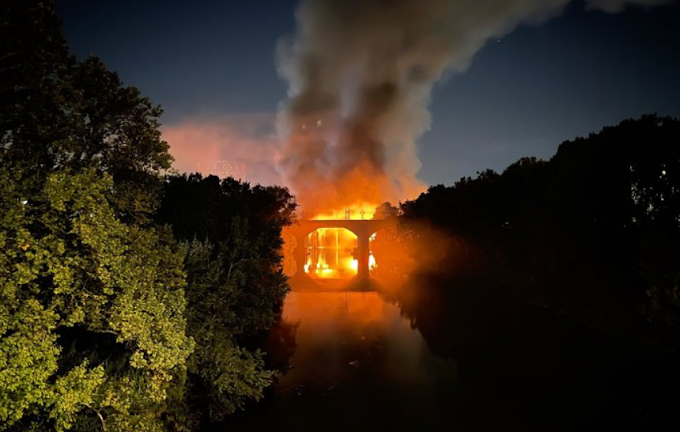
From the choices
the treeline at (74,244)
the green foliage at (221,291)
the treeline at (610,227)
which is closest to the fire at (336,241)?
the treeline at (610,227)

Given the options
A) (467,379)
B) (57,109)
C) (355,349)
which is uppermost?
(57,109)

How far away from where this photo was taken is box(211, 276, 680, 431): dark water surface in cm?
1977

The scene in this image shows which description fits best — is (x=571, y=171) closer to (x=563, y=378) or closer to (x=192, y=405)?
(x=563, y=378)

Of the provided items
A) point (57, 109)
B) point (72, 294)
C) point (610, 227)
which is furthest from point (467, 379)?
point (57, 109)

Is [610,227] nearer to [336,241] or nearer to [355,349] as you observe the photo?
[355,349]

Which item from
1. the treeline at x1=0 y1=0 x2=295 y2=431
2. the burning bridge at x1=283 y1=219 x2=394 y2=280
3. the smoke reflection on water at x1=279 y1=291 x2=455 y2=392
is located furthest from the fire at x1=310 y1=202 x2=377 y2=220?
the treeline at x1=0 y1=0 x2=295 y2=431

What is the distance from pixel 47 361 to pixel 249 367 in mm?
9504

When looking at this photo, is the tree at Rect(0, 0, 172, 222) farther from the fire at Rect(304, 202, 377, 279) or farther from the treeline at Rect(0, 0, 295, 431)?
the fire at Rect(304, 202, 377, 279)

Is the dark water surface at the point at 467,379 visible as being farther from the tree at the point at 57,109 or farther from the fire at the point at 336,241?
the fire at the point at 336,241

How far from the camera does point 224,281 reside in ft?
71.6

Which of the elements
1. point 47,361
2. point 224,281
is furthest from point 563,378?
point 47,361

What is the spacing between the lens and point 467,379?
25438 mm

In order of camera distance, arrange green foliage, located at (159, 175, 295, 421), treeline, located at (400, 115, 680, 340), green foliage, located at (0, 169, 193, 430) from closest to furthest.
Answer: green foliage, located at (0, 169, 193, 430)
green foliage, located at (159, 175, 295, 421)
treeline, located at (400, 115, 680, 340)

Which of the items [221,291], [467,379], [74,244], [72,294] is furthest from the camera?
[467,379]
